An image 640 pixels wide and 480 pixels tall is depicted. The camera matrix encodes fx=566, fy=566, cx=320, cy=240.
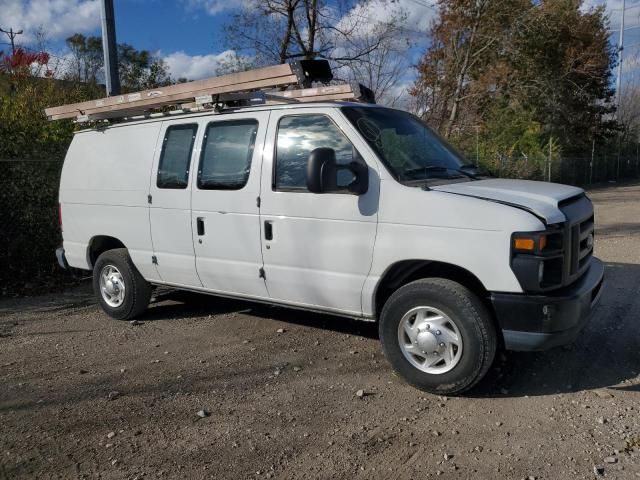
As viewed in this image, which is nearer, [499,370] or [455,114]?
[499,370]

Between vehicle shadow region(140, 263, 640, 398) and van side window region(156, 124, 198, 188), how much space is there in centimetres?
167

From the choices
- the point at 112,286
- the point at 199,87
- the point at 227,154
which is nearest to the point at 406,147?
the point at 227,154

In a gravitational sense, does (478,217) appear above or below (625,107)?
below

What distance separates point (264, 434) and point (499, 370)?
1984 millimetres

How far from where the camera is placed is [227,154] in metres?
5.05

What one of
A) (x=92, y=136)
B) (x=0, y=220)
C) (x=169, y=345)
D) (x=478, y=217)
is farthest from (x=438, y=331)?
(x=0, y=220)

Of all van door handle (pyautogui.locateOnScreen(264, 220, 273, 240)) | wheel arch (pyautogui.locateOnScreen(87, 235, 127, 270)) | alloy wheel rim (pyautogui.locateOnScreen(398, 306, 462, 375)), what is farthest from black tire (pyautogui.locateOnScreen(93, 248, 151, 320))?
alloy wheel rim (pyautogui.locateOnScreen(398, 306, 462, 375))

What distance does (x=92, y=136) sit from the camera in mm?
6250

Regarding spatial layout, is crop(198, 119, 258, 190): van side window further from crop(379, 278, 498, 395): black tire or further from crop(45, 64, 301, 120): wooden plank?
crop(379, 278, 498, 395): black tire

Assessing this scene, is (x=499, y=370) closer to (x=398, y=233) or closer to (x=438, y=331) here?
(x=438, y=331)

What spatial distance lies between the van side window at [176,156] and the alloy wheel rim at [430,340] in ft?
8.28

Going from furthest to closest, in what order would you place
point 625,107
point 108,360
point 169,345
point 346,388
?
point 625,107, point 169,345, point 108,360, point 346,388

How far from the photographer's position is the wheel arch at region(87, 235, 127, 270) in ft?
20.6

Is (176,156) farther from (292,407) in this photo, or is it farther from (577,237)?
(577,237)
